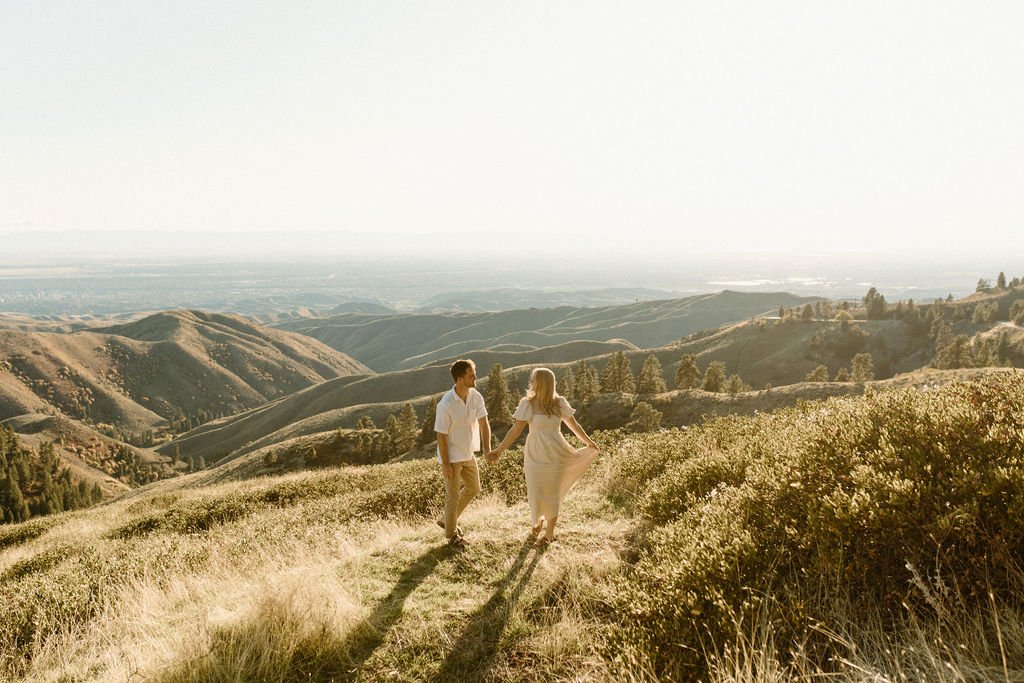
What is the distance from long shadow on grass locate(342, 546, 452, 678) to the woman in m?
1.89

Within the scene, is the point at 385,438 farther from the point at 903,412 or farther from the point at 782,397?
the point at 903,412

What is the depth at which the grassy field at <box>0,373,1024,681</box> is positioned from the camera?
407 cm

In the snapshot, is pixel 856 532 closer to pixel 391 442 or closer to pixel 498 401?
pixel 391 442

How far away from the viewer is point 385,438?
67500 mm

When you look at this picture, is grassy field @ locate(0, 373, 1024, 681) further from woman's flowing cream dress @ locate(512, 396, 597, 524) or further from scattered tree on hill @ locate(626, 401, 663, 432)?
scattered tree on hill @ locate(626, 401, 663, 432)

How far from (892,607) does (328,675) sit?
5542 mm

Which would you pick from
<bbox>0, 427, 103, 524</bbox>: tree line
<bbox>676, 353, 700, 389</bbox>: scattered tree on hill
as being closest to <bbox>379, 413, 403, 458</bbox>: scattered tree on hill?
<bbox>676, 353, 700, 389</bbox>: scattered tree on hill

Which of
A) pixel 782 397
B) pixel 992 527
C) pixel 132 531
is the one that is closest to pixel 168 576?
pixel 992 527

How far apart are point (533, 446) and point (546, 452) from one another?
0.85 feet

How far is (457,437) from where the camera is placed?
9055 mm

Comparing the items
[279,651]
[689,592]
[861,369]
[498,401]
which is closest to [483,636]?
[279,651]

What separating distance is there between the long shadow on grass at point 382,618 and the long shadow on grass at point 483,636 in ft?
3.01

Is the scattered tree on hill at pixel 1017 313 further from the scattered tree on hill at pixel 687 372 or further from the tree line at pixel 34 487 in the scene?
the tree line at pixel 34 487

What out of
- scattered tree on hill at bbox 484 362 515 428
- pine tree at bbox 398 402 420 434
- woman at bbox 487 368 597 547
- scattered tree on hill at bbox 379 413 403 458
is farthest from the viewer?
pine tree at bbox 398 402 420 434
